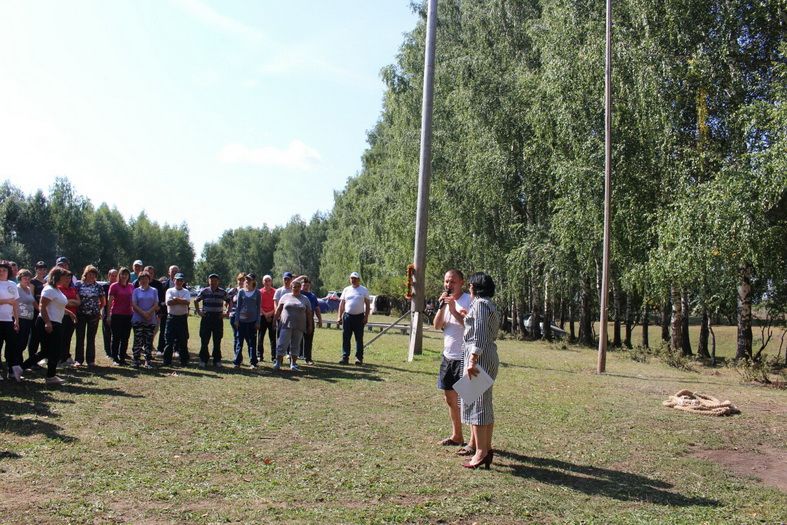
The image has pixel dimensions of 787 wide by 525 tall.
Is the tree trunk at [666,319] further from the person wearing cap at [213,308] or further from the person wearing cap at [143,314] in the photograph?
the person wearing cap at [143,314]

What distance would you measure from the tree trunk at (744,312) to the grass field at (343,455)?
7336mm

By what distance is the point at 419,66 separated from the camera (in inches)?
1293

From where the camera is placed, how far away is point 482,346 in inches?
275

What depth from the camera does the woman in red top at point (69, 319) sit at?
12.1 metres

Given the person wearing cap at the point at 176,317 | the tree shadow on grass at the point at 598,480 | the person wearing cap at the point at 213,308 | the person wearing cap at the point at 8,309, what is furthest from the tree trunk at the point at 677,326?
the person wearing cap at the point at 8,309

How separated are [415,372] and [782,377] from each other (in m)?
9.46

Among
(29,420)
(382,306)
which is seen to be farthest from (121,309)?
(382,306)

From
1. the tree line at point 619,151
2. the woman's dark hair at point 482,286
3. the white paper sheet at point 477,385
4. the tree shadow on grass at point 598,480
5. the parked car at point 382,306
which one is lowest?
the tree shadow on grass at point 598,480

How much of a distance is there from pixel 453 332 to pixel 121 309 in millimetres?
8142

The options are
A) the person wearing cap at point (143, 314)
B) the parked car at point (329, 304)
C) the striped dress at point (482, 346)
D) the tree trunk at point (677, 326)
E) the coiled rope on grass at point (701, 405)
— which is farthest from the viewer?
the parked car at point (329, 304)

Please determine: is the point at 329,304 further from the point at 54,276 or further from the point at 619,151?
the point at 54,276

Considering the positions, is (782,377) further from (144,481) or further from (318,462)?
(144,481)

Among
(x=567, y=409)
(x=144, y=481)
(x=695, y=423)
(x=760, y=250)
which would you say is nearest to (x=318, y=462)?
(x=144, y=481)

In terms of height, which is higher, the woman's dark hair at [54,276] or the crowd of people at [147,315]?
the woman's dark hair at [54,276]
